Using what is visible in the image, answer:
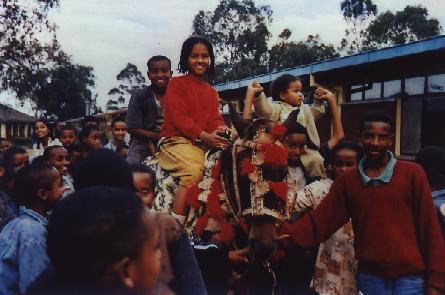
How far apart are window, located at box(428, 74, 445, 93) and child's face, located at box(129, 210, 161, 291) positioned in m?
9.10

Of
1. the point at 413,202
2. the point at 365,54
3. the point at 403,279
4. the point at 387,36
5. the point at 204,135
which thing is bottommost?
the point at 403,279

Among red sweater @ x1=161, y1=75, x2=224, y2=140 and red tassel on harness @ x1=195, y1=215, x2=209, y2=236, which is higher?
red sweater @ x1=161, y1=75, x2=224, y2=140

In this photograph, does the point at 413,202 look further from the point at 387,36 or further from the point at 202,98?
the point at 387,36

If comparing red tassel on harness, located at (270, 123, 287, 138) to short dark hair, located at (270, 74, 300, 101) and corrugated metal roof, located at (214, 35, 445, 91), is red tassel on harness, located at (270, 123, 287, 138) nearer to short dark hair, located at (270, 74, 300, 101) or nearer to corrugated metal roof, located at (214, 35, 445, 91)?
short dark hair, located at (270, 74, 300, 101)

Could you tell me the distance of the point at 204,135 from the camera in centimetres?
431

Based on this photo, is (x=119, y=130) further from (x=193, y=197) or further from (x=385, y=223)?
(x=385, y=223)

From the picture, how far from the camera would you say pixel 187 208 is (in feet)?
13.9

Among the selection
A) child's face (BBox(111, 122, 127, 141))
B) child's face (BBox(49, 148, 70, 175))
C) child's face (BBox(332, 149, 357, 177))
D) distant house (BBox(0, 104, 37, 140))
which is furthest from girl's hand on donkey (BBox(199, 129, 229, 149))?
distant house (BBox(0, 104, 37, 140))

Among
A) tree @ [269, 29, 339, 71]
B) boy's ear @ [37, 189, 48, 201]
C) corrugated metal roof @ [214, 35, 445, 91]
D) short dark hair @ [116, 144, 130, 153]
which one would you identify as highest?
tree @ [269, 29, 339, 71]

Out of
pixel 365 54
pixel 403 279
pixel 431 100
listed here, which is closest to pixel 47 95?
pixel 365 54

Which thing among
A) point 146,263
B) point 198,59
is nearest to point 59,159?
point 198,59

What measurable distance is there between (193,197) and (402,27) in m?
36.0

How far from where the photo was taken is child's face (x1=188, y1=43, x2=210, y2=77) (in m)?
4.60

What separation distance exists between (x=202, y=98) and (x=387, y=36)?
35.6 meters
